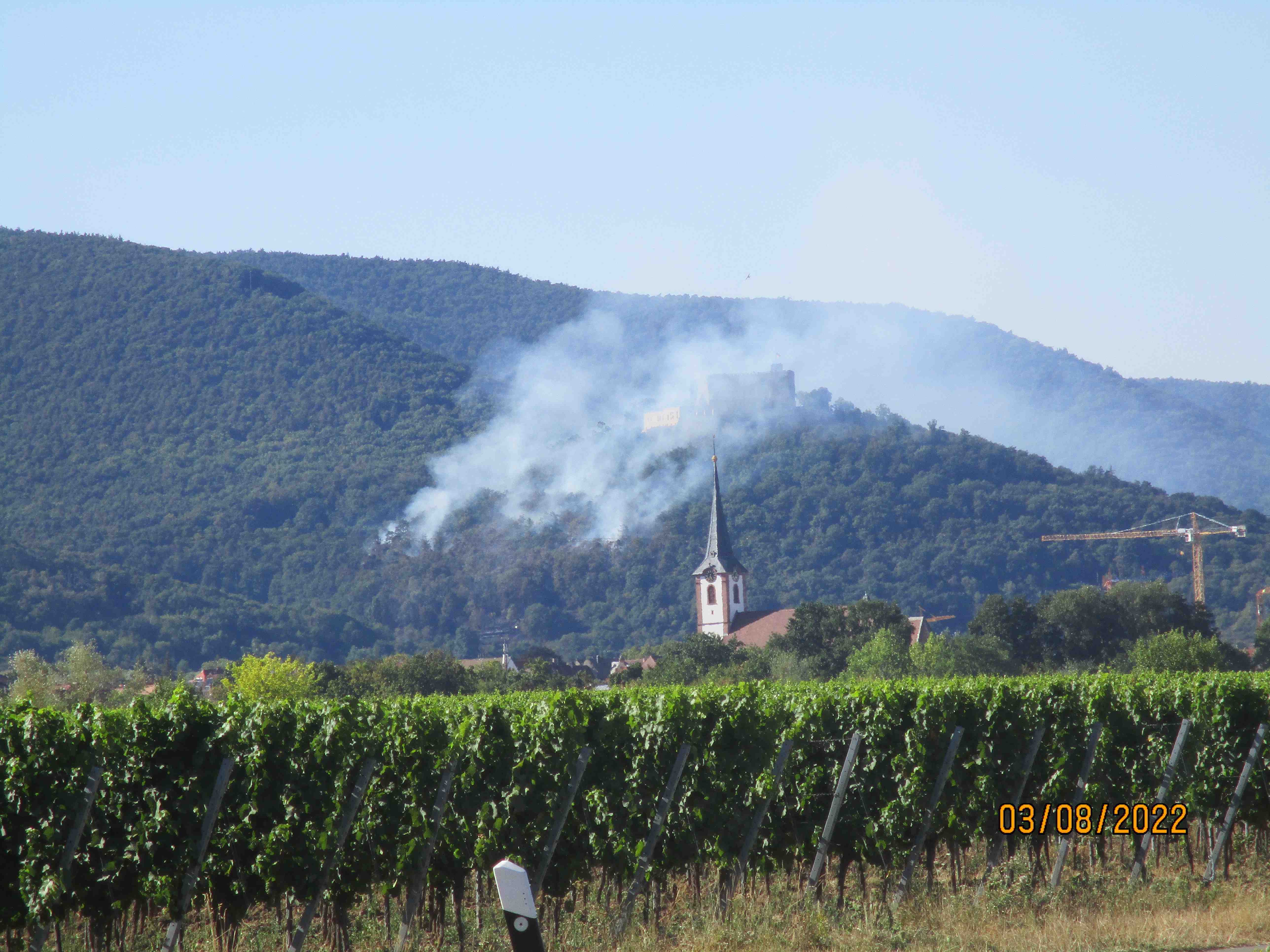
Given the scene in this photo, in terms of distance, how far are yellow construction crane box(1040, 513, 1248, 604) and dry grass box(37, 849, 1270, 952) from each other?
13952 cm

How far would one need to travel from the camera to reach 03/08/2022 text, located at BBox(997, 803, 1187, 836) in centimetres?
1476

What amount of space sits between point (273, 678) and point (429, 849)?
226ft

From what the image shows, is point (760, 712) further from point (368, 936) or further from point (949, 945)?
point (368, 936)

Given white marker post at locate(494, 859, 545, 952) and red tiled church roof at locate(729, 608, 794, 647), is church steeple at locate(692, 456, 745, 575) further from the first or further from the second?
white marker post at locate(494, 859, 545, 952)

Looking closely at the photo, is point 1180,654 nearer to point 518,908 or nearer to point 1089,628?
point 1089,628

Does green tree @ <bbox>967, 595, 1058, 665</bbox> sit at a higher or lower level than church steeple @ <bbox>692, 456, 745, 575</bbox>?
lower

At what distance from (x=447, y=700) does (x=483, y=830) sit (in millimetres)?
2803

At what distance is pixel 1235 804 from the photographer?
48.6 ft

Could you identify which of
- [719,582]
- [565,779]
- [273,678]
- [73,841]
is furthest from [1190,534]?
[73,841]

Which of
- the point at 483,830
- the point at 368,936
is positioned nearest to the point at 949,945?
the point at 483,830

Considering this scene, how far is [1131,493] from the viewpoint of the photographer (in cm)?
17300

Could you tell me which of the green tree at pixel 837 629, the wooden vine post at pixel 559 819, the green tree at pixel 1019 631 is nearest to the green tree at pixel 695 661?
the green tree at pixel 837 629

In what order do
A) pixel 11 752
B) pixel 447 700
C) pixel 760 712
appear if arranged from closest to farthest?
pixel 11 752
pixel 760 712
pixel 447 700

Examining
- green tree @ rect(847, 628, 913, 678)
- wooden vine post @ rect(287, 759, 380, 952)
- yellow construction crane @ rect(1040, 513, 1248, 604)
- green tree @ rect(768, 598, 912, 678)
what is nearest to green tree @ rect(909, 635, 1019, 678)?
green tree @ rect(847, 628, 913, 678)
